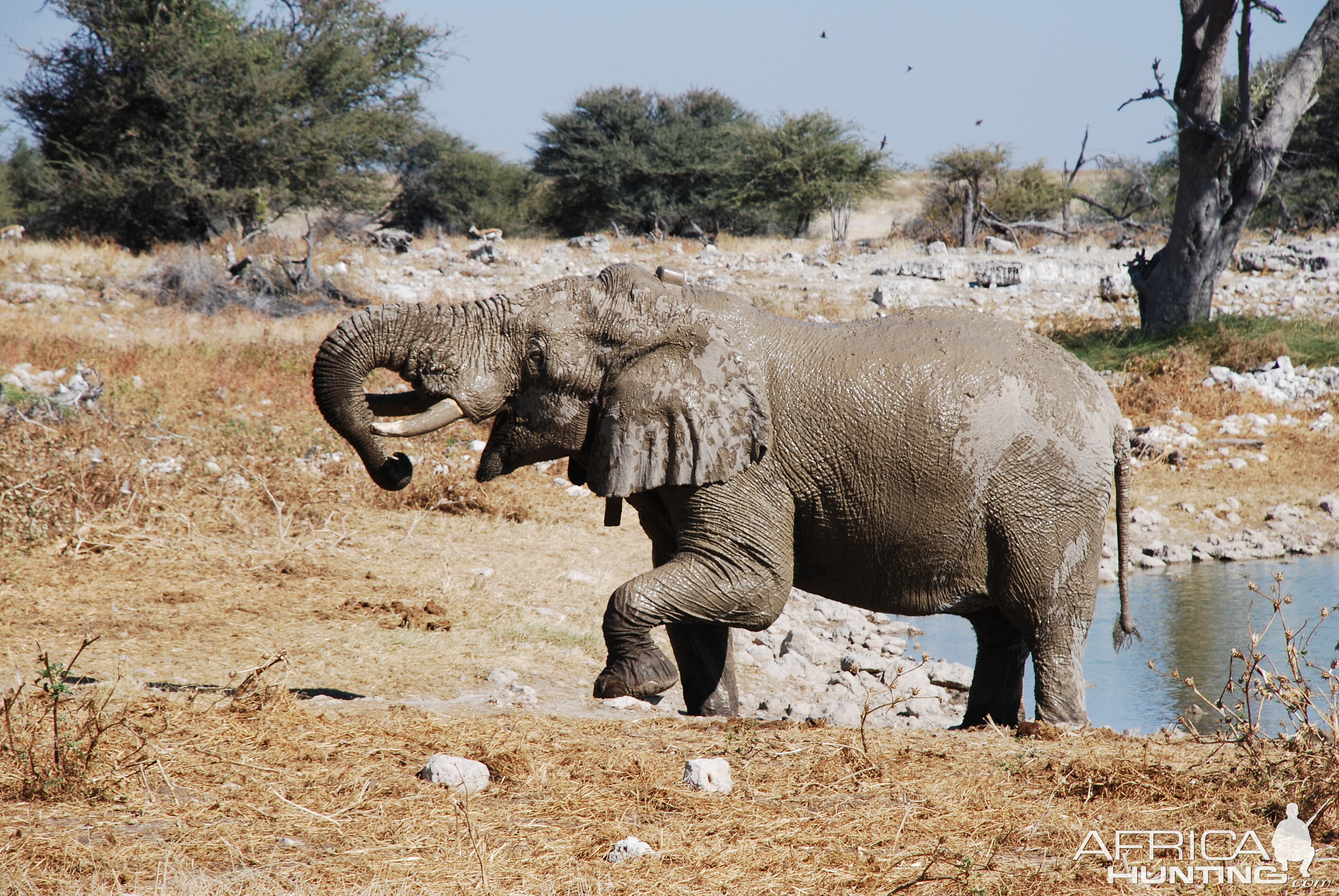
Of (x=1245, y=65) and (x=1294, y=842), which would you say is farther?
(x=1245, y=65)

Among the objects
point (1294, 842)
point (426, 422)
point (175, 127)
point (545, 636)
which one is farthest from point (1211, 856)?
point (175, 127)

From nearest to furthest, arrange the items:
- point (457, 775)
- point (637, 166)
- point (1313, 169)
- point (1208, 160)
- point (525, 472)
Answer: point (457, 775), point (525, 472), point (1208, 160), point (1313, 169), point (637, 166)

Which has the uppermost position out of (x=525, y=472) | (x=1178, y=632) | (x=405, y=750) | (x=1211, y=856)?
(x=525, y=472)

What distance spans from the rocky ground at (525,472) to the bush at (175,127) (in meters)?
4.66

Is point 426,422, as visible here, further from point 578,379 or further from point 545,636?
point 545,636

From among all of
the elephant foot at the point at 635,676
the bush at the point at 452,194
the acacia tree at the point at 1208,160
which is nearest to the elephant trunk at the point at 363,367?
the elephant foot at the point at 635,676

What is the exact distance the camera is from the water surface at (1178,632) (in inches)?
315

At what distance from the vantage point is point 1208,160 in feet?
64.1

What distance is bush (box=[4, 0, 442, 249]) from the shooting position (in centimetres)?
2792

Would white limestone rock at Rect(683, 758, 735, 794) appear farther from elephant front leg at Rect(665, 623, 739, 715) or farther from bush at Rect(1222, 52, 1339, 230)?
bush at Rect(1222, 52, 1339, 230)

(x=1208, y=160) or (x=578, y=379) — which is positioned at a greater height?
(x=1208, y=160)

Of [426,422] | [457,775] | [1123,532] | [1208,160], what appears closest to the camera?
[457,775]

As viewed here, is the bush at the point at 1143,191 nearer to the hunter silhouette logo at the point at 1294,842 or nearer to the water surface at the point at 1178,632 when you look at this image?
the water surface at the point at 1178,632

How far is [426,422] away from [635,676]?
1428 mm
